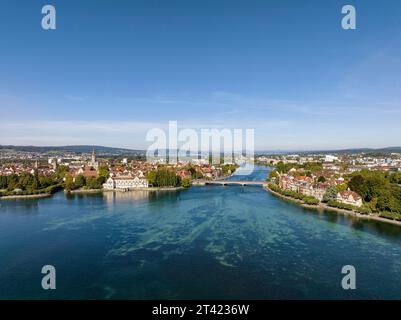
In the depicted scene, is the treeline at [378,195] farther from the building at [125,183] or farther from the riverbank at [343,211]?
the building at [125,183]

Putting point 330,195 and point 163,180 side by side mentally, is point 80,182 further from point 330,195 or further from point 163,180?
point 330,195

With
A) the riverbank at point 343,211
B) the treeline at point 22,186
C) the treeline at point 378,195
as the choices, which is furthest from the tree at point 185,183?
the treeline at point 378,195

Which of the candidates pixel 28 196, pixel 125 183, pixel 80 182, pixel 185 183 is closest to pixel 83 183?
pixel 80 182

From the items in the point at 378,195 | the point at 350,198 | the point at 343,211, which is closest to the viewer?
the point at 343,211

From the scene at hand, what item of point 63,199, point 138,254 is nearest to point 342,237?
point 138,254

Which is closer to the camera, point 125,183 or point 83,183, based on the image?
point 83,183
